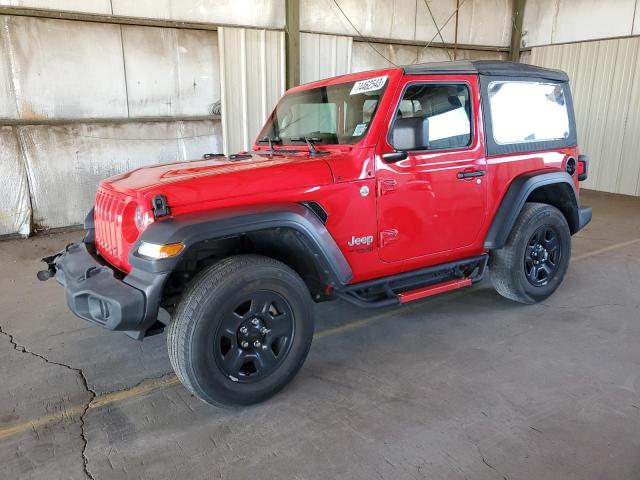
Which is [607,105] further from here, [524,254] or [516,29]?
[524,254]

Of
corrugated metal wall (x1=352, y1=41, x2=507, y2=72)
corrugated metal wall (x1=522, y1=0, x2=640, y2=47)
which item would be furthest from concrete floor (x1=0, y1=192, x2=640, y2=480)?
corrugated metal wall (x1=522, y1=0, x2=640, y2=47)

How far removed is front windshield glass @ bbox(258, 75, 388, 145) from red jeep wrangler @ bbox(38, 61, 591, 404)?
0.04 ft

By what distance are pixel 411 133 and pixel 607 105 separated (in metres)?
8.15

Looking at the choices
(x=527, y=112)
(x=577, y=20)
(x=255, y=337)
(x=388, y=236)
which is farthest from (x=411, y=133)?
(x=577, y=20)

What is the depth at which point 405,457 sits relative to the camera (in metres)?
2.13

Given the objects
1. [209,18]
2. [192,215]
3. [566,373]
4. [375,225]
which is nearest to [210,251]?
[192,215]

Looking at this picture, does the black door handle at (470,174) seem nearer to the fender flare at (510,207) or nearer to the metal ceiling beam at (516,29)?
the fender flare at (510,207)

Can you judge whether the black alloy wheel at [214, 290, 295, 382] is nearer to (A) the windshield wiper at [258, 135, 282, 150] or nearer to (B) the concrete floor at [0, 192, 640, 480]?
(B) the concrete floor at [0, 192, 640, 480]

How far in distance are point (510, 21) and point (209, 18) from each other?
6.75 metres

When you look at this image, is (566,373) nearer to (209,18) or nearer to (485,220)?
(485,220)

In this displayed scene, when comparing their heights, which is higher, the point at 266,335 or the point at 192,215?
the point at 192,215

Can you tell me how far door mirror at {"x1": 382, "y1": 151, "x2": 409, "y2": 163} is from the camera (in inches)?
112

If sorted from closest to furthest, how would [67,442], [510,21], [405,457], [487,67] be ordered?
[405,457] < [67,442] < [487,67] < [510,21]

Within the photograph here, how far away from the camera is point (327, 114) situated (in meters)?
3.23
